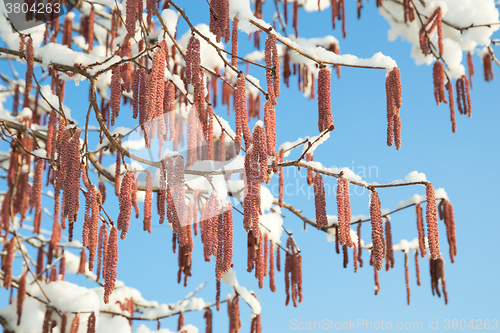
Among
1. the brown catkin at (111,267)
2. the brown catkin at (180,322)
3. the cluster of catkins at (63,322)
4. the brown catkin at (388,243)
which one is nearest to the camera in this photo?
the brown catkin at (111,267)

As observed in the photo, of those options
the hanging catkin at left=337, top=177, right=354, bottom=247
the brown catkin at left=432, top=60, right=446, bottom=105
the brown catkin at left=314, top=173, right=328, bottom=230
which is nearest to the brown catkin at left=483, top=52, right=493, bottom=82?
the brown catkin at left=432, top=60, right=446, bottom=105

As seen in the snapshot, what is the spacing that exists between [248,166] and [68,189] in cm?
71

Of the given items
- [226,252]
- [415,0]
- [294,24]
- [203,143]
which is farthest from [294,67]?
[226,252]

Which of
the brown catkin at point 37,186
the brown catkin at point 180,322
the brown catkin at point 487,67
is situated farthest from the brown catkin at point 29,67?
the brown catkin at point 487,67

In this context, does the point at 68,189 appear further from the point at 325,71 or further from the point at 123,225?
the point at 325,71

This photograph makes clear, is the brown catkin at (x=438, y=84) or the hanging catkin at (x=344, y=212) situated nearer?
the hanging catkin at (x=344, y=212)

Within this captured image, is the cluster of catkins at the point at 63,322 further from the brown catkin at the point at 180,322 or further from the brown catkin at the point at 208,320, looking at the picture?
the brown catkin at the point at 208,320

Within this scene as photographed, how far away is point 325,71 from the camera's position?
1.90 metres

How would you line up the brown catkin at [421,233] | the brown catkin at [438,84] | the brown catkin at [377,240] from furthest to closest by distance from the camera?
the brown catkin at [438,84]
the brown catkin at [421,233]
the brown catkin at [377,240]

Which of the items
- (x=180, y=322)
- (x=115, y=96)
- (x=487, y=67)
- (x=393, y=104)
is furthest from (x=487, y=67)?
(x=115, y=96)

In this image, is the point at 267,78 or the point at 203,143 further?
the point at 203,143

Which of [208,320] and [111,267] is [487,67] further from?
[111,267]

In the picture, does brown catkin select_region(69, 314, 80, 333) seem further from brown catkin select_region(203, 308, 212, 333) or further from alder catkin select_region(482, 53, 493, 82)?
alder catkin select_region(482, 53, 493, 82)

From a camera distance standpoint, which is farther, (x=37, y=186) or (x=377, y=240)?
(x=37, y=186)
